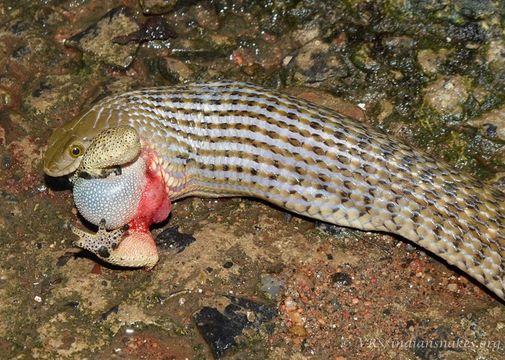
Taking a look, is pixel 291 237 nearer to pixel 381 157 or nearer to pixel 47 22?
pixel 381 157

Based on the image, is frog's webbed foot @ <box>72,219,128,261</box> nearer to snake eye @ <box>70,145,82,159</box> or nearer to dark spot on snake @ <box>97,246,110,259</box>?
dark spot on snake @ <box>97,246,110,259</box>

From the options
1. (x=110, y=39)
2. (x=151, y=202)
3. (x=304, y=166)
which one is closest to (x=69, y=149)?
(x=151, y=202)

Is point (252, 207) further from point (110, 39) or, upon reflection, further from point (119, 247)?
point (110, 39)

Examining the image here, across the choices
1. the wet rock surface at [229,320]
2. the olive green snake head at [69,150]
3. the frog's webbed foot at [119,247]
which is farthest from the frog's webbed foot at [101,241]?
the wet rock surface at [229,320]

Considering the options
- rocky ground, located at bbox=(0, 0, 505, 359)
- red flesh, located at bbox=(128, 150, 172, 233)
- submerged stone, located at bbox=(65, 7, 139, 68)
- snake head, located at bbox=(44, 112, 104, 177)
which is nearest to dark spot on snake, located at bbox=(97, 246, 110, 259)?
rocky ground, located at bbox=(0, 0, 505, 359)

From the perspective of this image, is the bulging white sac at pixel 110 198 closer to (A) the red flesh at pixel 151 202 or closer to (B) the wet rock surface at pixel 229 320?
(A) the red flesh at pixel 151 202

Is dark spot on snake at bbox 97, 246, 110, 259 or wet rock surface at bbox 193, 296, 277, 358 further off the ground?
dark spot on snake at bbox 97, 246, 110, 259
